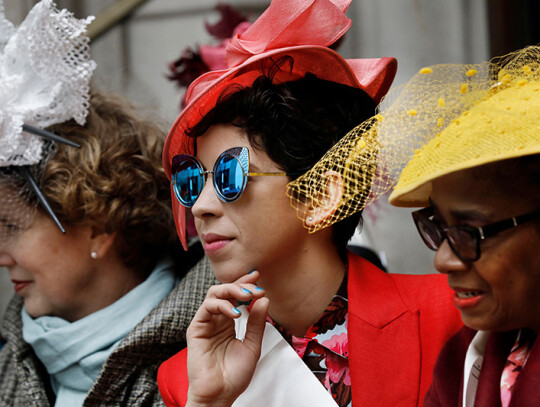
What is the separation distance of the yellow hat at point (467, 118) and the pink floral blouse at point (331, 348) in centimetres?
43

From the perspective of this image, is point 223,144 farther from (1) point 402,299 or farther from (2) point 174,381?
(2) point 174,381

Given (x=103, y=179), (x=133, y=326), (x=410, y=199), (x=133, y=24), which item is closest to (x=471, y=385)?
(x=410, y=199)

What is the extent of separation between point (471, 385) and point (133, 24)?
10.4 feet

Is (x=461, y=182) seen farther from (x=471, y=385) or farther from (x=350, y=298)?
(x=350, y=298)

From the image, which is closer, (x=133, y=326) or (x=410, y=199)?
(x=410, y=199)

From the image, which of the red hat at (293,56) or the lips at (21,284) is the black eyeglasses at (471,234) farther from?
the lips at (21,284)

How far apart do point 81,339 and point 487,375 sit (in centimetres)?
158

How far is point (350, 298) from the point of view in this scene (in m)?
1.75

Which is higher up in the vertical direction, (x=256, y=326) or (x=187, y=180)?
(x=187, y=180)

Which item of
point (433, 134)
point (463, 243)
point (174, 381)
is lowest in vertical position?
point (174, 381)

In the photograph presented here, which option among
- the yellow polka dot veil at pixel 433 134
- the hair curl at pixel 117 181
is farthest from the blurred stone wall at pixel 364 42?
the yellow polka dot veil at pixel 433 134

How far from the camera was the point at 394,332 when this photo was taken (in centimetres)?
169

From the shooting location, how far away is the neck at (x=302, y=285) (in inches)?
69.7

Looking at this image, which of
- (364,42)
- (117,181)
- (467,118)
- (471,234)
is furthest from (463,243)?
(364,42)
